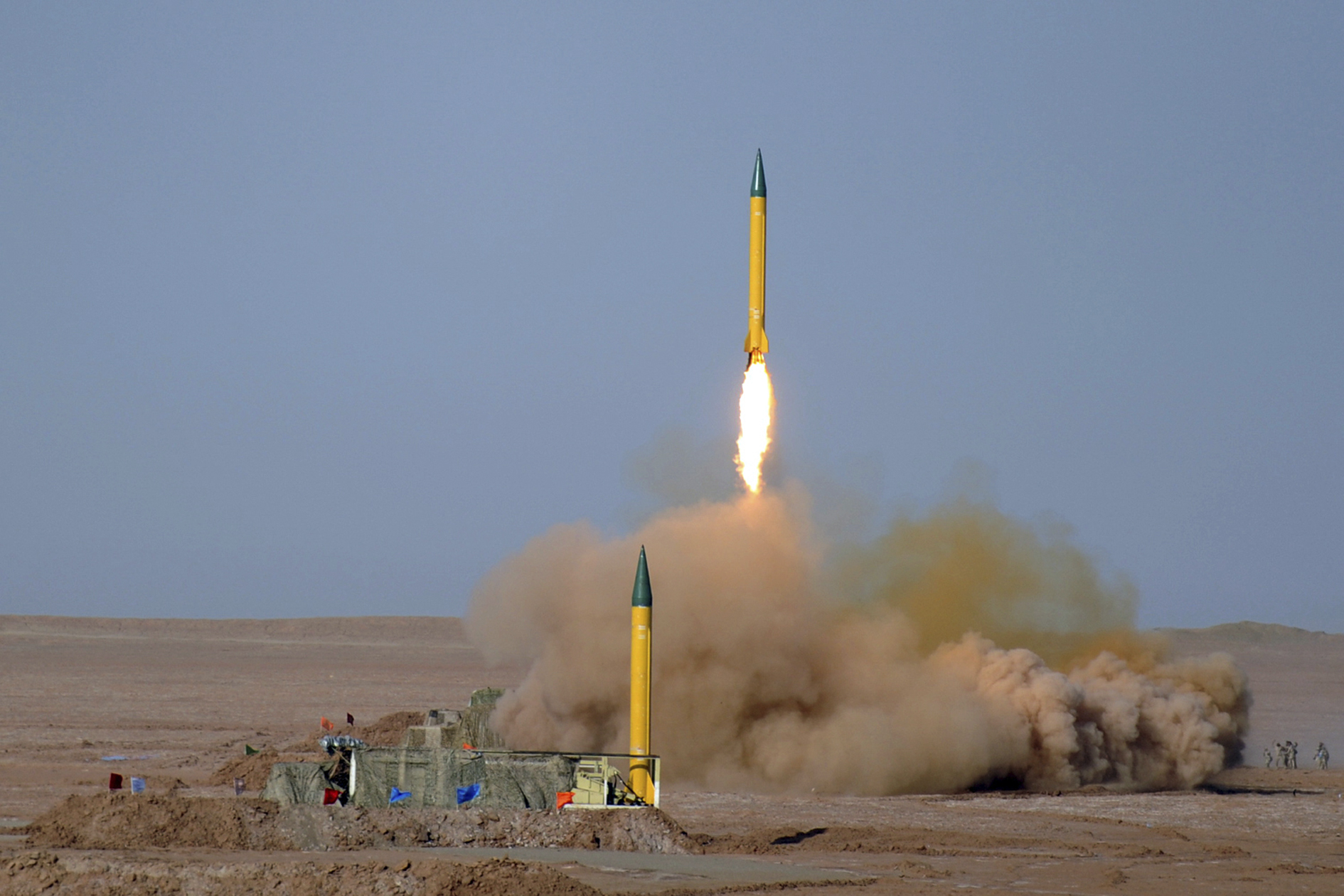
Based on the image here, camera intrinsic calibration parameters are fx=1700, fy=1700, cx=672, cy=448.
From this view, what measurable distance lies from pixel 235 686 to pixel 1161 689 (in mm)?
38260

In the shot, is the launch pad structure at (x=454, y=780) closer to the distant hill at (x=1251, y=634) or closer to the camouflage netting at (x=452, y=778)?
the camouflage netting at (x=452, y=778)

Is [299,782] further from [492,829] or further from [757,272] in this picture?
[757,272]

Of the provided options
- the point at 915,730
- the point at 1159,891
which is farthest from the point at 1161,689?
the point at 1159,891

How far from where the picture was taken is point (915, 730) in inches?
1211

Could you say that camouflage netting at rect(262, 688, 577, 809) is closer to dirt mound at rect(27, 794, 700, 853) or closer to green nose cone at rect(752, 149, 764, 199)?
dirt mound at rect(27, 794, 700, 853)

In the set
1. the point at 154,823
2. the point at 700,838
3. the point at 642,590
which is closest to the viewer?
the point at 154,823

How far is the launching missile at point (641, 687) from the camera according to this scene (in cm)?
2388

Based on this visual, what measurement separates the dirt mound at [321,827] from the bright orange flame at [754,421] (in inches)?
484

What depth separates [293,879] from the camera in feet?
54.5

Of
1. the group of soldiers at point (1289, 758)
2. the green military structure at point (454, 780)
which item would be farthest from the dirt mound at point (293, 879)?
the group of soldiers at point (1289, 758)

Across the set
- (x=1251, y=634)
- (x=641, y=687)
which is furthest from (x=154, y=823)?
(x=1251, y=634)

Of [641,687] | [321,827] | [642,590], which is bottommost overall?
[321,827]

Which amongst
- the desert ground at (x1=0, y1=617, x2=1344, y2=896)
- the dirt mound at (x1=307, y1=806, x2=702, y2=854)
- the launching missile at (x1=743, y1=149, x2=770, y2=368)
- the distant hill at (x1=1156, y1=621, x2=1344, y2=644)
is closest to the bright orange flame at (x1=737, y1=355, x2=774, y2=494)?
the launching missile at (x1=743, y1=149, x2=770, y2=368)

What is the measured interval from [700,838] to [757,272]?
12.6 meters
